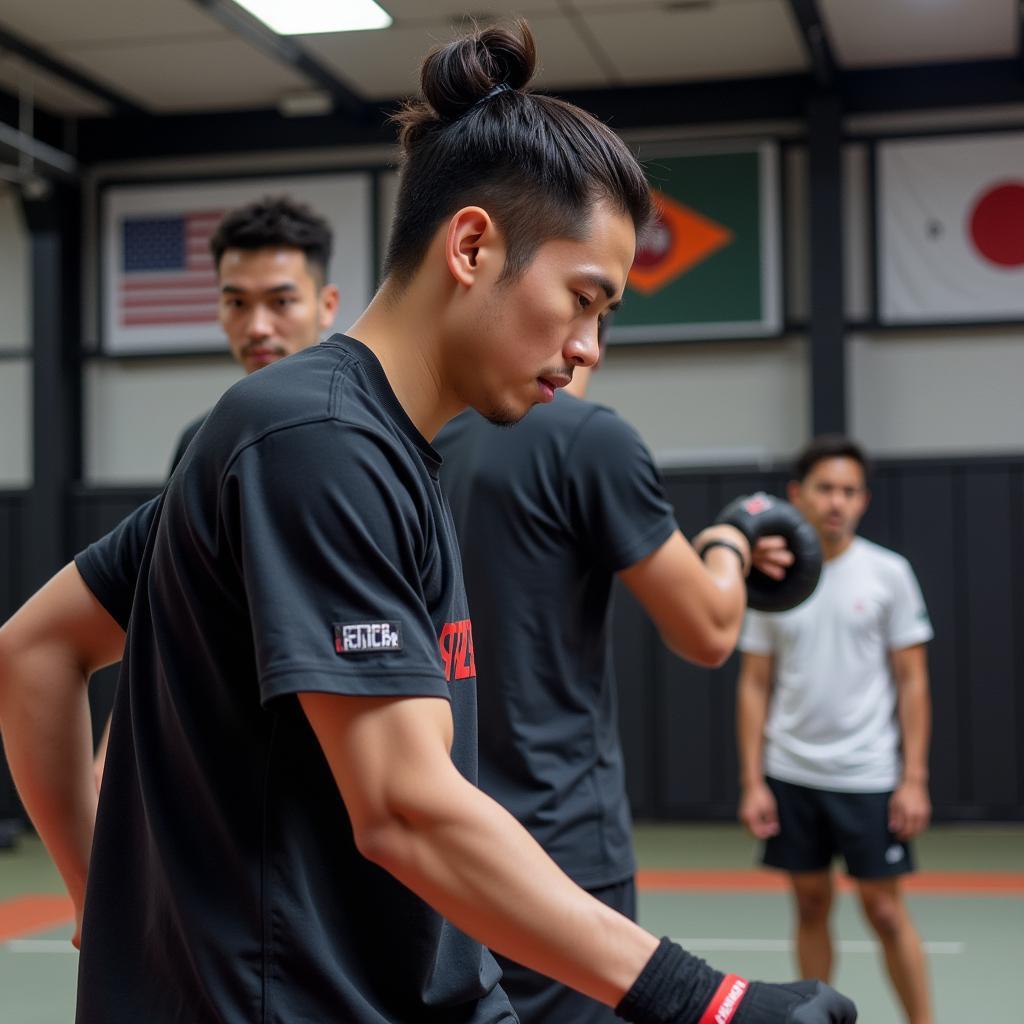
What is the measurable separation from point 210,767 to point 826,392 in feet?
25.9

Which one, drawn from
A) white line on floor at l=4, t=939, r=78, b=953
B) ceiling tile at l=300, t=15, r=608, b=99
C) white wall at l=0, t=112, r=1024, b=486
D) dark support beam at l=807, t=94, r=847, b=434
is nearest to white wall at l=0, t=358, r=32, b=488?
white wall at l=0, t=112, r=1024, b=486

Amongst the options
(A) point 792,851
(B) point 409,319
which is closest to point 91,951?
(B) point 409,319

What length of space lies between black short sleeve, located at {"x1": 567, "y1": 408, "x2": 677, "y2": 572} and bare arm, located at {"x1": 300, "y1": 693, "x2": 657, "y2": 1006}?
3.72 feet

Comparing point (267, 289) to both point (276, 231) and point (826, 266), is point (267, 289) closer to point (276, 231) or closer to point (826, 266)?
point (276, 231)

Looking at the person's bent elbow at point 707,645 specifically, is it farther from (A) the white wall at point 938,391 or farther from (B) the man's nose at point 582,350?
(A) the white wall at point 938,391

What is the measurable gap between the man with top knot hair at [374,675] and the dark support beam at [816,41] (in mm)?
6484

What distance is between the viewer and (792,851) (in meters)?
4.69

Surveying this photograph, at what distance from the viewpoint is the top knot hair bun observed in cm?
142

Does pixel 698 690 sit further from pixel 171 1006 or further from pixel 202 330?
pixel 171 1006

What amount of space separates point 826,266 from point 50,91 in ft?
16.2

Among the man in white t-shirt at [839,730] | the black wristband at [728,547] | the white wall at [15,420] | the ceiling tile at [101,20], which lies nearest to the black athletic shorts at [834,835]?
the man in white t-shirt at [839,730]

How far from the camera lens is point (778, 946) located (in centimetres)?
569

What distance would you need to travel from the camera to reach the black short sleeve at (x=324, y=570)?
114 cm

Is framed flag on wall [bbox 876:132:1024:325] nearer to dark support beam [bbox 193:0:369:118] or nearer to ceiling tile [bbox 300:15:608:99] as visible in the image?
ceiling tile [bbox 300:15:608:99]
